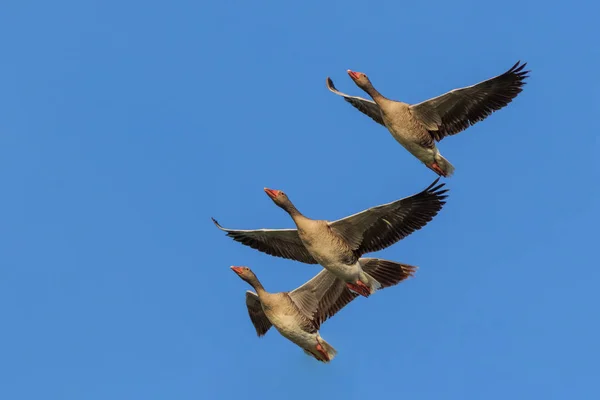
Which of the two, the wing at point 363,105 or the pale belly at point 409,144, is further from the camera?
the wing at point 363,105

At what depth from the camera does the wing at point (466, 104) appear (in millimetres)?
27844

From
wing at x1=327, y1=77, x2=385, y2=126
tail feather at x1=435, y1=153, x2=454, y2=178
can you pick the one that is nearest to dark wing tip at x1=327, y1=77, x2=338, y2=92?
wing at x1=327, y1=77, x2=385, y2=126

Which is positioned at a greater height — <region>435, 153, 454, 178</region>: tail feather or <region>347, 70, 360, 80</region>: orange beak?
<region>347, 70, 360, 80</region>: orange beak

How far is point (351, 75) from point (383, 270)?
4.58 metres

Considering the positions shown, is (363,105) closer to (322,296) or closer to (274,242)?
(274,242)

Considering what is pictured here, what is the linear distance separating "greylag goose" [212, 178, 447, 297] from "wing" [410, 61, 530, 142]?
3213mm

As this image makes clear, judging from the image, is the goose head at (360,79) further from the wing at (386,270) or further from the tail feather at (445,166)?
the wing at (386,270)

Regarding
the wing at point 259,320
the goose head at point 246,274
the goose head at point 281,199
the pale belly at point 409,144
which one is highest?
the pale belly at point 409,144

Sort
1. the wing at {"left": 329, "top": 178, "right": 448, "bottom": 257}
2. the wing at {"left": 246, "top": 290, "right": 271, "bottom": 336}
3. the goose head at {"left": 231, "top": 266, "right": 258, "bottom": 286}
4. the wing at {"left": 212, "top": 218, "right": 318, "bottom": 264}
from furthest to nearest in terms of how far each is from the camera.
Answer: the wing at {"left": 246, "top": 290, "right": 271, "bottom": 336} < the goose head at {"left": 231, "top": 266, "right": 258, "bottom": 286} < the wing at {"left": 212, "top": 218, "right": 318, "bottom": 264} < the wing at {"left": 329, "top": 178, "right": 448, "bottom": 257}

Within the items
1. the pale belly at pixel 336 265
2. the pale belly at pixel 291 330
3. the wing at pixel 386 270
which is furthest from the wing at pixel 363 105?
the pale belly at pixel 291 330

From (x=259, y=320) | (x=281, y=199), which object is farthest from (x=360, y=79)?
(x=259, y=320)

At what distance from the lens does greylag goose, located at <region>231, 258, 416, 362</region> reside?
26.9 m

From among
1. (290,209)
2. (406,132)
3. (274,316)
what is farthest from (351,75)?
(274,316)

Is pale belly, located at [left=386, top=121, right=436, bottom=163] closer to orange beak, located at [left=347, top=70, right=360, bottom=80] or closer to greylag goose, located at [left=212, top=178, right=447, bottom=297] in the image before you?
orange beak, located at [left=347, top=70, right=360, bottom=80]
